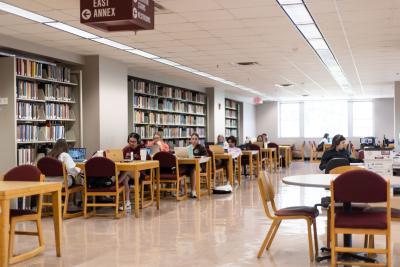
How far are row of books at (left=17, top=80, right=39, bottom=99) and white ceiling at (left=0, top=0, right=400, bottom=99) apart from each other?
0.72 meters

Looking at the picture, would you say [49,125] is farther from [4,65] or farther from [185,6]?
[185,6]

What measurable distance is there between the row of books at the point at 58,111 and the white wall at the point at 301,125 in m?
15.3

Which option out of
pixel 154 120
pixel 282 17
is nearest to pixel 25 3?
pixel 282 17

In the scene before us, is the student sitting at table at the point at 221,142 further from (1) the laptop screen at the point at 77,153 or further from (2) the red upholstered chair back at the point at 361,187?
(2) the red upholstered chair back at the point at 361,187

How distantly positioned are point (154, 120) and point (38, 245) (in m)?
7.63

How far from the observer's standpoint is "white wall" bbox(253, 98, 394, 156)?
21.9 m

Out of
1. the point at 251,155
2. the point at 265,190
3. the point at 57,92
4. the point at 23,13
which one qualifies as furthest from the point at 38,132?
the point at 251,155

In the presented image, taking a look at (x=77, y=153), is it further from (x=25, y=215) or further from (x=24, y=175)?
(x=25, y=215)

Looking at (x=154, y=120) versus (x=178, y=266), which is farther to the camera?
(x=154, y=120)

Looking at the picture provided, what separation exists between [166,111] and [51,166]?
6493 mm

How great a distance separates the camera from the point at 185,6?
6059 millimetres

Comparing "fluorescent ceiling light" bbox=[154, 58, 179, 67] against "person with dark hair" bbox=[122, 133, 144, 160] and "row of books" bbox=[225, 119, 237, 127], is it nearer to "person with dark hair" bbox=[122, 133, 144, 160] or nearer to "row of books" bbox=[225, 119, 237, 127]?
"person with dark hair" bbox=[122, 133, 144, 160]

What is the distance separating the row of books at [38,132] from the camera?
8094 millimetres

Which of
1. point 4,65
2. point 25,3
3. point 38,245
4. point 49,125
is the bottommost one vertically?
point 38,245
